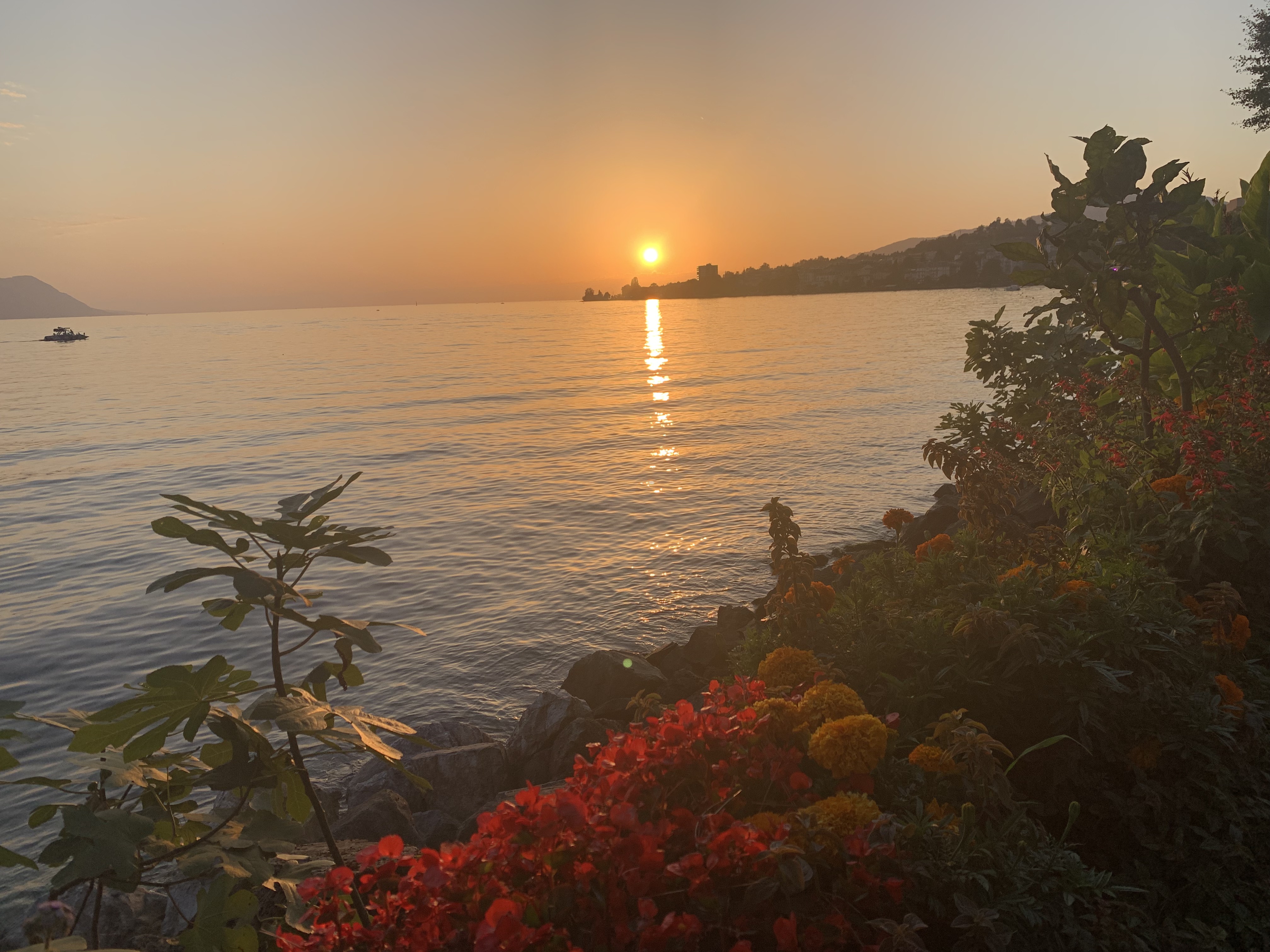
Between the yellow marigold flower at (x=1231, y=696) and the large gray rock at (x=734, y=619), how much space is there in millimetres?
5553

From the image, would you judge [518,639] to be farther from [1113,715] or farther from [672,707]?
[1113,715]

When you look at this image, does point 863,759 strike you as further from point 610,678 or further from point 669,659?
point 669,659

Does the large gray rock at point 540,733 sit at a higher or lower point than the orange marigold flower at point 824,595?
lower

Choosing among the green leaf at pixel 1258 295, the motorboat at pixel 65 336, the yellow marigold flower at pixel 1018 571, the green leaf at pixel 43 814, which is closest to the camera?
the green leaf at pixel 43 814

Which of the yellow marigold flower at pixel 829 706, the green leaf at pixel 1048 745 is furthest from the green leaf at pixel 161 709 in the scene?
the green leaf at pixel 1048 745

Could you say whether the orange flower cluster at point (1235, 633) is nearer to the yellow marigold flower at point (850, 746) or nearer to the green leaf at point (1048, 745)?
the green leaf at point (1048, 745)

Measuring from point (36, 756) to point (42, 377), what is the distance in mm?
70712

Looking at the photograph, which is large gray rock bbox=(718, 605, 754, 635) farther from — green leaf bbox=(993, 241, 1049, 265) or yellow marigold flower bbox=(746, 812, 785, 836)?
yellow marigold flower bbox=(746, 812, 785, 836)

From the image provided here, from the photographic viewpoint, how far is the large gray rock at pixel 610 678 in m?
8.27

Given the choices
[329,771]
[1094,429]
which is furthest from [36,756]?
[1094,429]

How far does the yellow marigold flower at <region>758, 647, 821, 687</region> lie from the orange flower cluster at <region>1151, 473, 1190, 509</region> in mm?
3458

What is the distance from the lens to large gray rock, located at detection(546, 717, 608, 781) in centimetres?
711

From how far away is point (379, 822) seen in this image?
621 cm

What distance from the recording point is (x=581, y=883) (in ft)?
8.34
